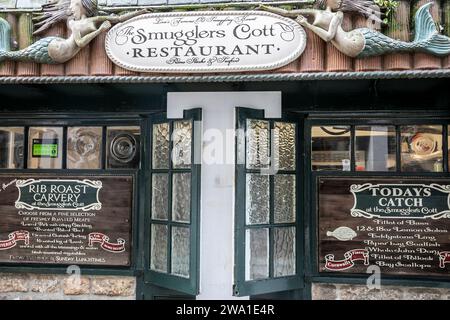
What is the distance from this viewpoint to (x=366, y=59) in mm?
4023

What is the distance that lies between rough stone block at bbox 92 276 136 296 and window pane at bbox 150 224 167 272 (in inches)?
13.9

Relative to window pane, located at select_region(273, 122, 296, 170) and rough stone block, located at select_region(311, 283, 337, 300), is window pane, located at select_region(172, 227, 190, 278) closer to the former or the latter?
window pane, located at select_region(273, 122, 296, 170)

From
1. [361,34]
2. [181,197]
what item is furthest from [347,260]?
[361,34]

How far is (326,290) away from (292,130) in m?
1.79

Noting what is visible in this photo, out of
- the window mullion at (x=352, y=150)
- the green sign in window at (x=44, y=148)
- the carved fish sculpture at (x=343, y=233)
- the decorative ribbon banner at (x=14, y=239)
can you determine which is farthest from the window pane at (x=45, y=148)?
the window mullion at (x=352, y=150)

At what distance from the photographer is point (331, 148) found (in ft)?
15.7

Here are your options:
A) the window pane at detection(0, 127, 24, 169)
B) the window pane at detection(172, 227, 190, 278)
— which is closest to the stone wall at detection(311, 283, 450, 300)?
the window pane at detection(172, 227, 190, 278)

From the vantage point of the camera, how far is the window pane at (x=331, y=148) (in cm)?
475

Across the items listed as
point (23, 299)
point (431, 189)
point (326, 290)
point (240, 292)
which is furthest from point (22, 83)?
point (431, 189)

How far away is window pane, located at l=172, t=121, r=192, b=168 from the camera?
460 cm

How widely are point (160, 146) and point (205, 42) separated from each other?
1304 millimetres

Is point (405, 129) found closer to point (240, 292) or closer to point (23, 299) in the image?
point (240, 292)

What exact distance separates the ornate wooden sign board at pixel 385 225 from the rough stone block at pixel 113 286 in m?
2.14

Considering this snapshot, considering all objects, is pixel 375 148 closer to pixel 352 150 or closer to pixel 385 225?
pixel 352 150
